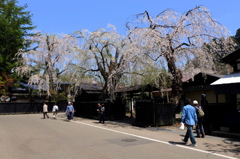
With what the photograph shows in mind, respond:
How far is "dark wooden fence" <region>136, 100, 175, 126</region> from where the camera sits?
13461 mm

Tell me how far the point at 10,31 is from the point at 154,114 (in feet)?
102

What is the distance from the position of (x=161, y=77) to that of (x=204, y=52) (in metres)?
5.42

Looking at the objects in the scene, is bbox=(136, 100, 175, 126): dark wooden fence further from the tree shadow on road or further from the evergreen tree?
the evergreen tree

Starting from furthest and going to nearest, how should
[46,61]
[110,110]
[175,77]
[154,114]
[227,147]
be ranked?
1. [46,61]
2. [110,110]
3. [175,77]
4. [154,114]
5. [227,147]

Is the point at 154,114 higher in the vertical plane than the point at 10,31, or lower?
lower

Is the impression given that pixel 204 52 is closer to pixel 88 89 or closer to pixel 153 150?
pixel 153 150

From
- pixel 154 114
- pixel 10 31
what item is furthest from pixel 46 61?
pixel 154 114

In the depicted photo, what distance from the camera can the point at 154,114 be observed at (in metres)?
13.4

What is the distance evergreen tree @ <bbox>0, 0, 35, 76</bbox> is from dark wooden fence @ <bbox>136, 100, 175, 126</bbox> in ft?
89.8

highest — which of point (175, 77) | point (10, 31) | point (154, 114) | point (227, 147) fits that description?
point (10, 31)

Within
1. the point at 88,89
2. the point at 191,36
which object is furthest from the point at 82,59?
the point at 191,36

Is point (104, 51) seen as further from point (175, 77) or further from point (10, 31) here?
point (10, 31)

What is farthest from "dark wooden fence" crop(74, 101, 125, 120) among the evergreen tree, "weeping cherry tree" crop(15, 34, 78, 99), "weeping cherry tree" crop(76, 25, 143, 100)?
the evergreen tree

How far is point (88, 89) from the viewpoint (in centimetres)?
2495
